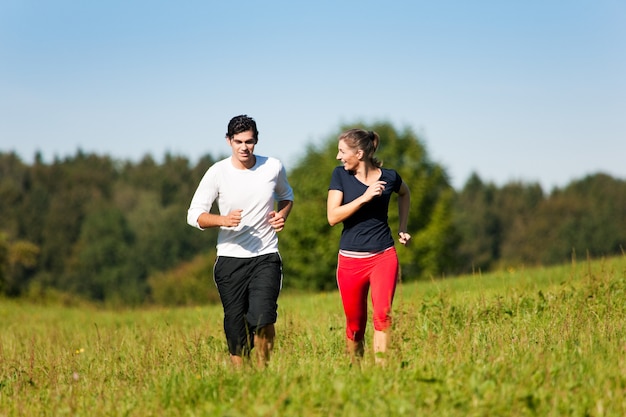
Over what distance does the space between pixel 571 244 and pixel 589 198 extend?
46.1 ft

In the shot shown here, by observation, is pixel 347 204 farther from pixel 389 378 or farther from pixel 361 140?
pixel 389 378

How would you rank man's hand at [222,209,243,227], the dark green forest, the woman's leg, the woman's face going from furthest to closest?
1. the dark green forest
2. the woman's face
3. the woman's leg
4. man's hand at [222,209,243,227]

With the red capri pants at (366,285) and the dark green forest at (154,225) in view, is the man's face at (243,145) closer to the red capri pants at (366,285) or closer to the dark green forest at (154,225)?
the red capri pants at (366,285)

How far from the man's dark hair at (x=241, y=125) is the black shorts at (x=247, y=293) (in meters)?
1.11

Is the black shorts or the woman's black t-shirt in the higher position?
the woman's black t-shirt

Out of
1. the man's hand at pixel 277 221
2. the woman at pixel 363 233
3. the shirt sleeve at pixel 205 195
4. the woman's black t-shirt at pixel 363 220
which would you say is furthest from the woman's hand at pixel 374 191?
the shirt sleeve at pixel 205 195

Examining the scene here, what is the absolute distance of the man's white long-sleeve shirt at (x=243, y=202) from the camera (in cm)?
695

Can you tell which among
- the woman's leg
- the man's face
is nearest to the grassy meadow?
the woman's leg

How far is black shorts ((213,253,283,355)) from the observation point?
22.6ft

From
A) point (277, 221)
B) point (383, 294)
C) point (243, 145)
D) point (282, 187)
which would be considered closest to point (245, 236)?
point (277, 221)

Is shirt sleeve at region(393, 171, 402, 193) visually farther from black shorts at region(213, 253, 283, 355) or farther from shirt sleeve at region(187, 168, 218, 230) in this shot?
shirt sleeve at region(187, 168, 218, 230)

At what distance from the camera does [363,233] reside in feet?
22.4

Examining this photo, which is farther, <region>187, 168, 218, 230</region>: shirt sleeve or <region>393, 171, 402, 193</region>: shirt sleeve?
<region>393, 171, 402, 193</region>: shirt sleeve

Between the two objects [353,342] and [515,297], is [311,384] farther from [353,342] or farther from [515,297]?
[515,297]
